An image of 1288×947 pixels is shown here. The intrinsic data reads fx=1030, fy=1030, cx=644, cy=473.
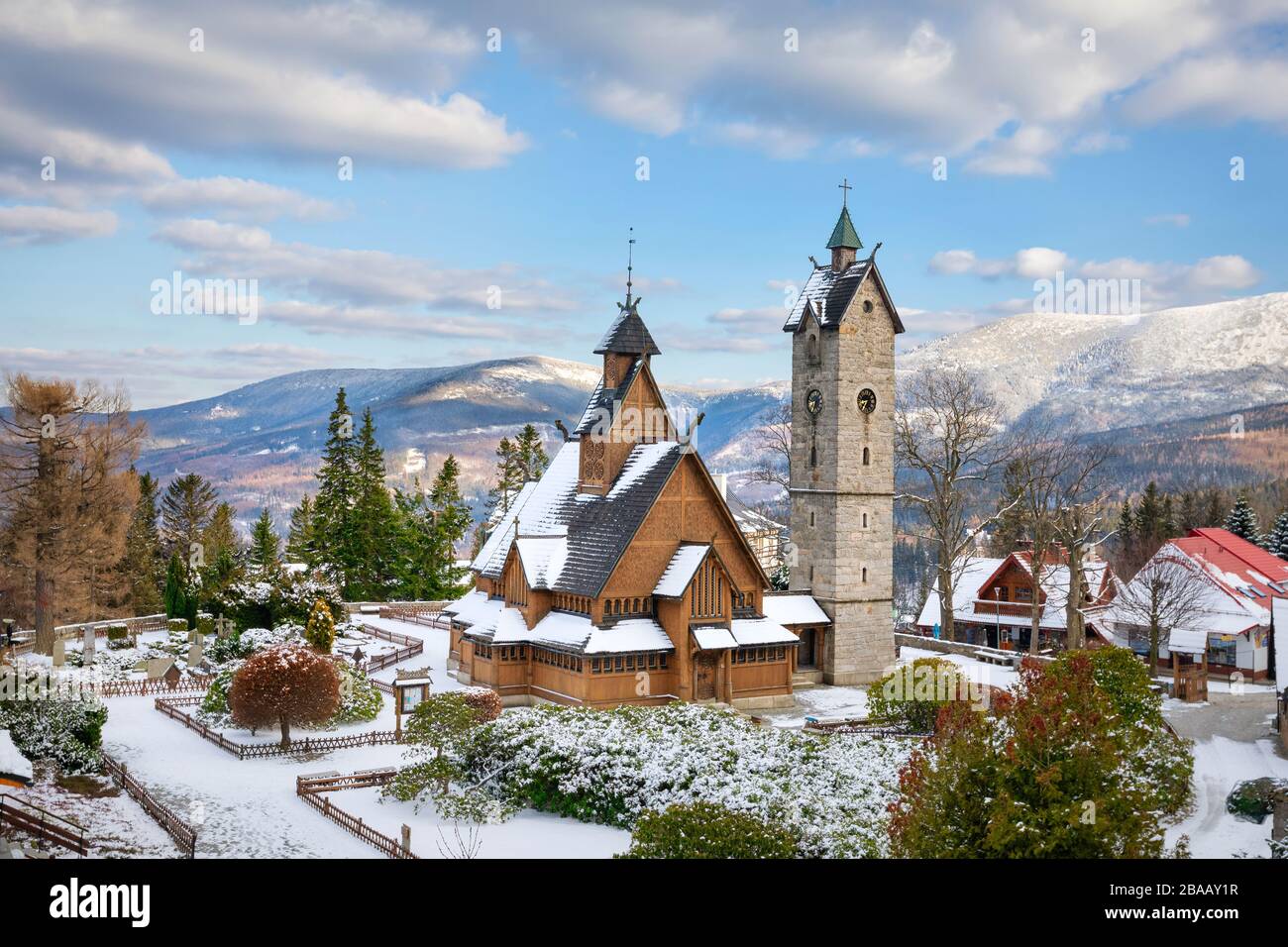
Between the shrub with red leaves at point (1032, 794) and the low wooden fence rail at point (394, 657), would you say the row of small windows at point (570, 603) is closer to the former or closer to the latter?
the low wooden fence rail at point (394, 657)

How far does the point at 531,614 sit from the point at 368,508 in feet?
84.8

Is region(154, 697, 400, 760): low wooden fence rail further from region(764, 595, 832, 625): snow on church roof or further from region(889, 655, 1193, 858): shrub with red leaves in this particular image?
region(889, 655, 1193, 858): shrub with red leaves

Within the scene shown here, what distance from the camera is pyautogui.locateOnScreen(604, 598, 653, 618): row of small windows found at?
32812mm

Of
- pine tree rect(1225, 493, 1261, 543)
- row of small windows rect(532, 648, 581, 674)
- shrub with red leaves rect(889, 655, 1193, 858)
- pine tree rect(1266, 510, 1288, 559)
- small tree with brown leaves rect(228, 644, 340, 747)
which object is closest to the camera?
shrub with red leaves rect(889, 655, 1193, 858)

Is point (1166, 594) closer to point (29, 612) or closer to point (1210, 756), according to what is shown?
point (1210, 756)

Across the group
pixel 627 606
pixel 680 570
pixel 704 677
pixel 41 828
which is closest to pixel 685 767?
pixel 627 606

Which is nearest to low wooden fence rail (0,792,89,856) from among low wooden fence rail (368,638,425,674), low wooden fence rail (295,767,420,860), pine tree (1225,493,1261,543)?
low wooden fence rail (295,767,420,860)

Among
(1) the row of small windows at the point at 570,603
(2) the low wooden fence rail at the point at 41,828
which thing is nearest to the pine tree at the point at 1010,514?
(1) the row of small windows at the point at 570,603

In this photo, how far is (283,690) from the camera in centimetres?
2825

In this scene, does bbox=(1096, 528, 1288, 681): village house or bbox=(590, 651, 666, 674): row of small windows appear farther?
bbox=(1096, 528, 1288, 681): village house

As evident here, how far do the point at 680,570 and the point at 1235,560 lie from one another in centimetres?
3178

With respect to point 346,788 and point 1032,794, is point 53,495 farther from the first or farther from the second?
point 1032,794

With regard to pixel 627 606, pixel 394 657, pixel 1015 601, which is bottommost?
pixel 394 657

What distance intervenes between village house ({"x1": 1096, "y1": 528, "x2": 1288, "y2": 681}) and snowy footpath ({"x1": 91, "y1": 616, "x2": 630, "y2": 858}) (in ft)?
103
